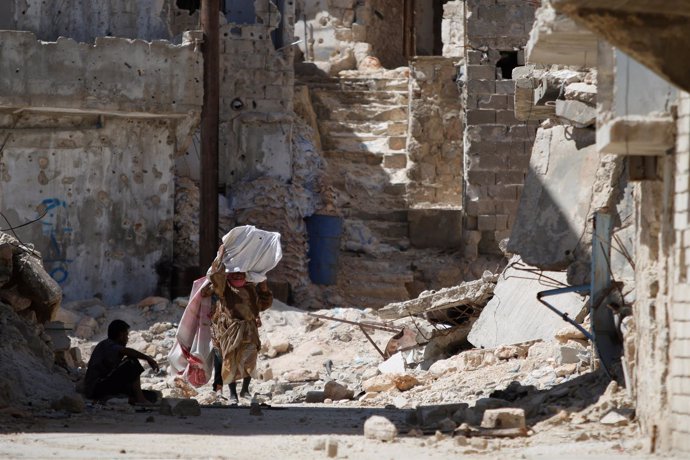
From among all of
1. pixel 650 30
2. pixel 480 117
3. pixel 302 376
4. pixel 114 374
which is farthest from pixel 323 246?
pixel 650 30

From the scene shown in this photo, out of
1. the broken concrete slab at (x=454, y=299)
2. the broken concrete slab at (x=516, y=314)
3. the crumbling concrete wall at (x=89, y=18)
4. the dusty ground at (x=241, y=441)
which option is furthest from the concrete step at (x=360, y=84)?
the dusty ground at (x=241, y=441)

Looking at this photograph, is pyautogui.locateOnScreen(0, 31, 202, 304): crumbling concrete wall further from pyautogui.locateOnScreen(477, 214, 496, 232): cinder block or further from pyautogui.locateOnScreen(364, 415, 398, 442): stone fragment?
pyautogui.locateOnScreen(364, 415, 398, 442): stone fragment

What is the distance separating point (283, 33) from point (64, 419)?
13.0m

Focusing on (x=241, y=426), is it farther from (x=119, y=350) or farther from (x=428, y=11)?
(x=428, y=11)

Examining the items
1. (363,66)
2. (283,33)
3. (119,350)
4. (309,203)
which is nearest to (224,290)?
(119,350)

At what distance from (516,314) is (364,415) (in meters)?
3.35

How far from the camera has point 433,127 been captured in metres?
24.5

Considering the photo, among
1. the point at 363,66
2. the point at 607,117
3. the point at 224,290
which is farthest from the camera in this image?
the point at 363,66

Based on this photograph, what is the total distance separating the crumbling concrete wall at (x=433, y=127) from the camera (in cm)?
→ 2430

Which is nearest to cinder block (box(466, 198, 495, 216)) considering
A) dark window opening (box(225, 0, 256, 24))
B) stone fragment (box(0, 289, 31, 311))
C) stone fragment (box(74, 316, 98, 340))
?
dark window opening (box(225, 0, 256, 24))

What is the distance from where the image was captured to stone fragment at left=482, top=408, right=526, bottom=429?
10.2 metres

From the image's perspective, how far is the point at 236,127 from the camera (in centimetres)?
2255

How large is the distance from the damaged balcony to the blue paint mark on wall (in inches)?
496

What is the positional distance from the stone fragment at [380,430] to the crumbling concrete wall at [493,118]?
39.8 feet
